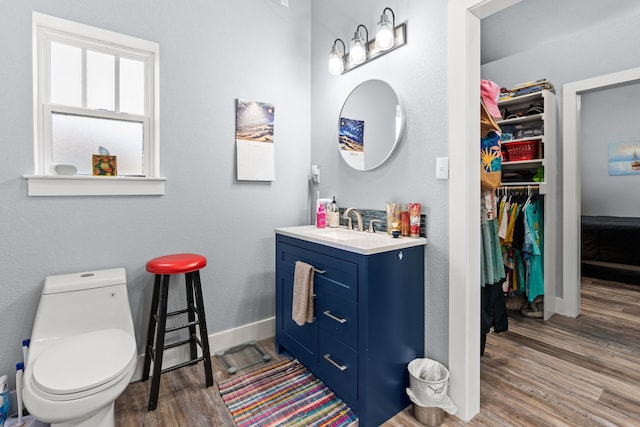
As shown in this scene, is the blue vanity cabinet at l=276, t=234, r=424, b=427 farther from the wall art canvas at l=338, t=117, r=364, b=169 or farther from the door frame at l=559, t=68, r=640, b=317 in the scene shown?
the door frame at l=559, t=68, r=640, b=317

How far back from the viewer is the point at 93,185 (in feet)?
5.93

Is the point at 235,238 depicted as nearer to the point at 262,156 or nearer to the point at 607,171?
the point at 262,156

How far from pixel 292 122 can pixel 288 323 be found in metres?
1.59

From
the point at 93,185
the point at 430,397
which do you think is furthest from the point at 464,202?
the point at 93,185

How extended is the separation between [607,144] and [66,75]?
21.8 feet

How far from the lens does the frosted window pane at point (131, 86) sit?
1.98 meters

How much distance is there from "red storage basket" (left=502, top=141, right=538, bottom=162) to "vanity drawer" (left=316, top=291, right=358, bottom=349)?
2554mm

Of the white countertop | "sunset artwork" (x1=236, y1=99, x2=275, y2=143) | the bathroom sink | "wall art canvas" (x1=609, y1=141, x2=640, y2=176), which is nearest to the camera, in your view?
the white countertop

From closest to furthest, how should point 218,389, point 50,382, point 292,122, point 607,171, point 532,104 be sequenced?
point 50,382 < point 218,389 < point 292,122 < point 532,104 < point 607,171

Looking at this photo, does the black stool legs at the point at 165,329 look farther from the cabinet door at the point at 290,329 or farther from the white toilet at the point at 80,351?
the cabinet door at the point at 290,329

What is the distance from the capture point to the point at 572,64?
10.6 ft

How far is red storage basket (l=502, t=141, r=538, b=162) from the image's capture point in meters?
3.01

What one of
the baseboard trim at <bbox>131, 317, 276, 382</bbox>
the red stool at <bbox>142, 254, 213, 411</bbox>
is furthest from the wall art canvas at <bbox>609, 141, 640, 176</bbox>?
the red stool at <bbox>142, 254, 213, 411</bbox>

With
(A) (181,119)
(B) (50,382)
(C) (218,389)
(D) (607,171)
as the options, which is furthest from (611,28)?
(B) (50,382)
